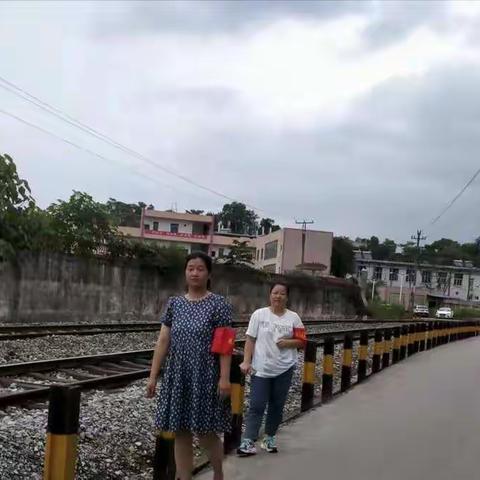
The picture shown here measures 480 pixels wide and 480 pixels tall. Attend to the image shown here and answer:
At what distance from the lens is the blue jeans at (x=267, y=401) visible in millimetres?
6672

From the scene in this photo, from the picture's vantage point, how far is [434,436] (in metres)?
7.97

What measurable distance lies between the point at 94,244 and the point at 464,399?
2252 centimetres

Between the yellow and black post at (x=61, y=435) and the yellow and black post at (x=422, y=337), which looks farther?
the yellow and black post at (x=422, y=337)

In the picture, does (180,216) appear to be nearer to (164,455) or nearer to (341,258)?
(341,258)

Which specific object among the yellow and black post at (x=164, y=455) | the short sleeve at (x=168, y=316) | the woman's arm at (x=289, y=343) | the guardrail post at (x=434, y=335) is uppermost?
the short sleeve at (x=168, y=316)

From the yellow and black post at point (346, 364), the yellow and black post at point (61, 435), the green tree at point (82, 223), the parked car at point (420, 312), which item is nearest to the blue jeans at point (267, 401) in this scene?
the yellow and black post at point (61, 435)

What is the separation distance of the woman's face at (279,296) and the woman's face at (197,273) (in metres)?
2.02

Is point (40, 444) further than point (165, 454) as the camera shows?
Yes

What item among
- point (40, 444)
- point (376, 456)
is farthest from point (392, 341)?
point (40, 444)

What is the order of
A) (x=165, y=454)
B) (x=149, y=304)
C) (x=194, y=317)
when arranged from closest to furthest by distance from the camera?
(x=194, y=317) < (x=165, y=454) < (x=149, y=304)

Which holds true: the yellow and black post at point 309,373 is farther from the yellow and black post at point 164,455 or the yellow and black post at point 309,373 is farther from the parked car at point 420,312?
the parked car at point 420,312

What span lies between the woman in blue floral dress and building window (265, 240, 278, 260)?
80478mm

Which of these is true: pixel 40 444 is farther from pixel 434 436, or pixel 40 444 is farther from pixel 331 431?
pixel 434 436

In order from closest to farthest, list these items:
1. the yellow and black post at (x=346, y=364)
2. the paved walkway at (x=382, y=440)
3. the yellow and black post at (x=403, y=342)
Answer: the paved walkway at (x=382, y=440)
the yellow and black post at (x=346, y=364)
the yellow and black post at (x=403, y=342)
